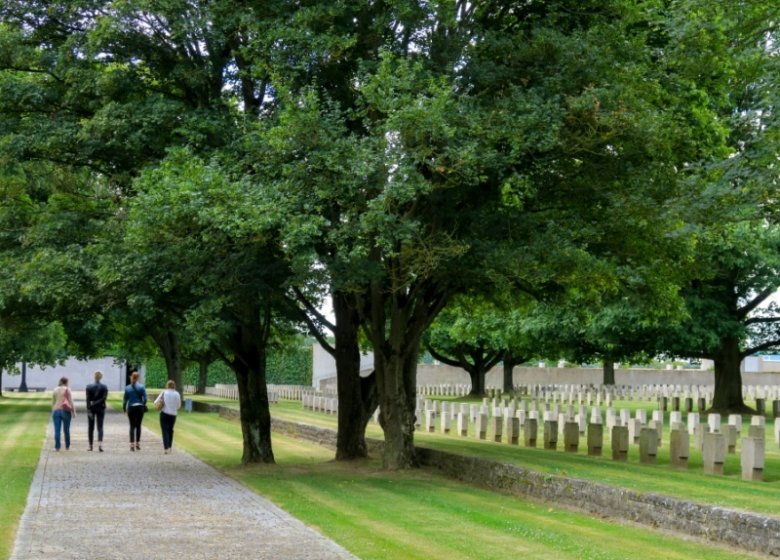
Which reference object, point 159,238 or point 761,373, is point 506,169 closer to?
point 159,238

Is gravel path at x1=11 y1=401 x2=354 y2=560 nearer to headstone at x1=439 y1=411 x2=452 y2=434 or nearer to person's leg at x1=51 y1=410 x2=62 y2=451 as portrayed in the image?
person's leg at x1=51 y1=410 x2=62 y2=451

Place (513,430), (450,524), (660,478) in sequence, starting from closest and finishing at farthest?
1. (450,524)
2. (660,478)
3. (513,430)

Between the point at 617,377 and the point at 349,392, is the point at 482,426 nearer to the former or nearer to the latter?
the point at 349,392

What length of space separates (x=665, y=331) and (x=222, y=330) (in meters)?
21.0

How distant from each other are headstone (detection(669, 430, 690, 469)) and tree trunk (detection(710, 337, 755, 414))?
61.4ft

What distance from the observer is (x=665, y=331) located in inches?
1382

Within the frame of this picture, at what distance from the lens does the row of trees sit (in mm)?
15617

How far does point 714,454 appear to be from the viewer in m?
17.5

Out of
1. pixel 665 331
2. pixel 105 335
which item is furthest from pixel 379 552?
pixel 105 335

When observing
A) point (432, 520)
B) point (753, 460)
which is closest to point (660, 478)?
point (753, 460)

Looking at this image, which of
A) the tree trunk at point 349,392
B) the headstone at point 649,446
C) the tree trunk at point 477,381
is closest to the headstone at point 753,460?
the headstone at point 649,446

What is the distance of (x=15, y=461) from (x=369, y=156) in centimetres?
1006

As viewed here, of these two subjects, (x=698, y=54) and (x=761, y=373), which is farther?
(x=761, y=373)

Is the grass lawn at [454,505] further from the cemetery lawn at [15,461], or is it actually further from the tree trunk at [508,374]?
the tree trunk at [508,374]
